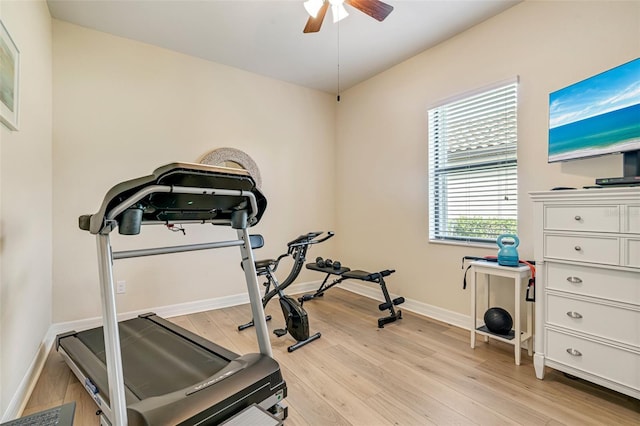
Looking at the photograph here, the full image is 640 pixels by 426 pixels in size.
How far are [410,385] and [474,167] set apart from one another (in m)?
1.97

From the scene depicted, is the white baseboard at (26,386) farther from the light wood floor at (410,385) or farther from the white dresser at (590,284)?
the white dresser at (590,284)

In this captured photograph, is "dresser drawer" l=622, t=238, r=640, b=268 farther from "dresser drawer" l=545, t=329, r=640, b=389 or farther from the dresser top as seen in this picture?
"dresser drawer" l=545, t=329, r=640, b=389

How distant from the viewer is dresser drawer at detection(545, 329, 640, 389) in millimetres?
1578

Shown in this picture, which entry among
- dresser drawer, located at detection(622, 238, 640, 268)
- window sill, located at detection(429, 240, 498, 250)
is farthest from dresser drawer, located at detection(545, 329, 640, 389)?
window sill, located at detection(429, 240, 498, 250)

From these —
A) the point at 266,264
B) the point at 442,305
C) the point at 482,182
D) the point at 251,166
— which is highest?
the point at 251,166

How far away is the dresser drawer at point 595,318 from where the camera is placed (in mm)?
1589

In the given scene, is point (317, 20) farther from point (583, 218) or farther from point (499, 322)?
point (499, 322)

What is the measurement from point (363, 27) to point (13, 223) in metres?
2.99

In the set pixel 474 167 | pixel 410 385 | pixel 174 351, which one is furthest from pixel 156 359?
pixel 474 167

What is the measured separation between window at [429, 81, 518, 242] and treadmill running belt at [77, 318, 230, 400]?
7.78 feet

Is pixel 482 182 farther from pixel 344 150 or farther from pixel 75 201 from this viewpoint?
pixel 75 201

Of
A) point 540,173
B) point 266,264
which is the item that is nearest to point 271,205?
point 266,264

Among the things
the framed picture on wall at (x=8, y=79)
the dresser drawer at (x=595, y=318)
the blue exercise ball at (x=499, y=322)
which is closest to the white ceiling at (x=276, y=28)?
the framed picture on wall at (x=8, y=79)

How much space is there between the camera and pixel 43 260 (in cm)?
240
